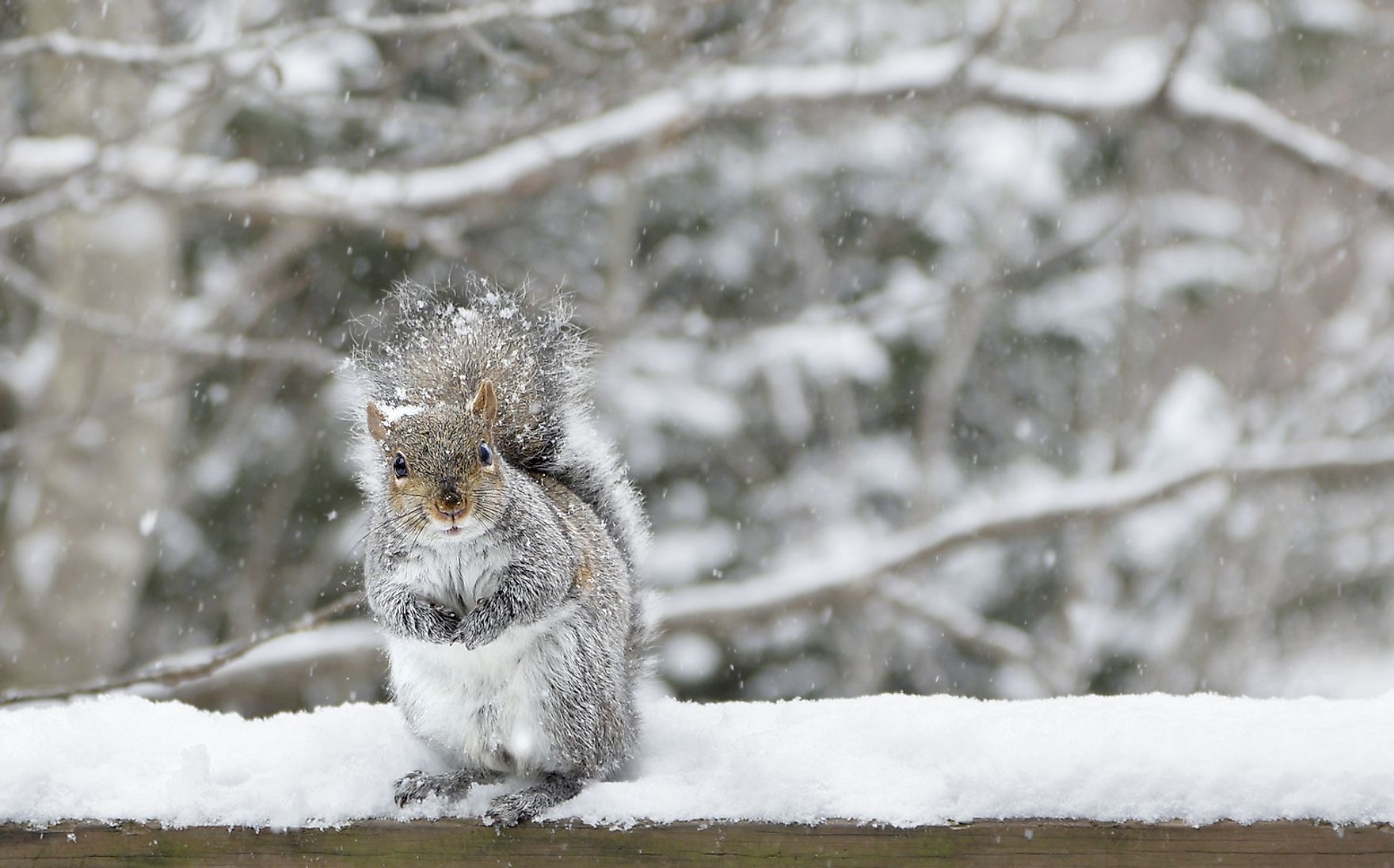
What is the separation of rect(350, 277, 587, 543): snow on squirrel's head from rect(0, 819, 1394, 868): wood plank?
33 cm

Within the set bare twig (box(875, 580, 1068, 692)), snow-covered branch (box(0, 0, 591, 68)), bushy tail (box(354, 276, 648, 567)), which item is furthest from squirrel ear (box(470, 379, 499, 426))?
bare twig (box(875, 580, 1068, 692))

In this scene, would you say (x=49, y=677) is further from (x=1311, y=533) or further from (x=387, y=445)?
(x=1311, y=533)

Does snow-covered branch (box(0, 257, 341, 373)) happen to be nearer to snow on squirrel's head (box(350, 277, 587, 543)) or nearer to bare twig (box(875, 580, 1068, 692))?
snow on squirrel's head (box(350, 277, 587, 543))

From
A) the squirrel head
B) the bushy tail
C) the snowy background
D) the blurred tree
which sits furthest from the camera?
the blurred tree

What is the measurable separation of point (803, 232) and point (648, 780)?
15.8ft

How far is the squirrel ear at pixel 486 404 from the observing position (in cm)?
133

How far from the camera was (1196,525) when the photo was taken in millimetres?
5812

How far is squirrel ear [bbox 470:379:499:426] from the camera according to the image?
133 cm

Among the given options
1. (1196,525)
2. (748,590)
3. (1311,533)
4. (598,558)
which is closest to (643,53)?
(748,590)

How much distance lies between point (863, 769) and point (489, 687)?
0.41 meters

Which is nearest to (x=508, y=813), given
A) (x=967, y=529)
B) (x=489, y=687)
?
(x=489, y=687)

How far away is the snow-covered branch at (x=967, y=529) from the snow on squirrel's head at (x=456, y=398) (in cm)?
204

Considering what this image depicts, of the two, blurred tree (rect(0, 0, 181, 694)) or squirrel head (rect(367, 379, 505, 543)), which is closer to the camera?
squirrel head (rect(367, 379, 505, 543))

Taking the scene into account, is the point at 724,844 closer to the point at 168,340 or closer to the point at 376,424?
the point at 376,424
